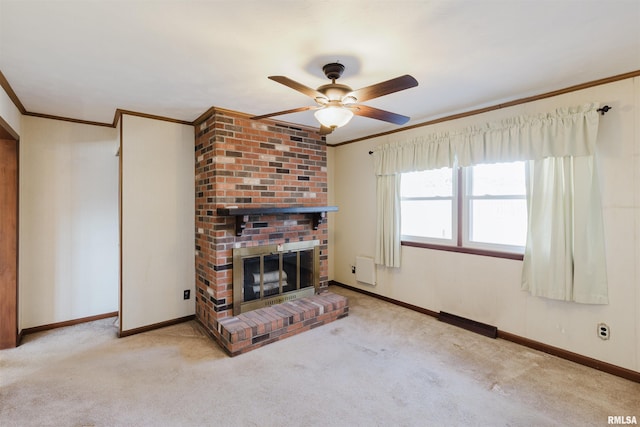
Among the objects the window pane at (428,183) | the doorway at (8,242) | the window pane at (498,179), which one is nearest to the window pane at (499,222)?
the window pane at (498,179)

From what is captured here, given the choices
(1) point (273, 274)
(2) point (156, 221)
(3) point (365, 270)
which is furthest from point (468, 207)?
(2) point (156, 221)

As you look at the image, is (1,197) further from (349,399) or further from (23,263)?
(349,399)

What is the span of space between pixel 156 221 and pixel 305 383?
2332 mm

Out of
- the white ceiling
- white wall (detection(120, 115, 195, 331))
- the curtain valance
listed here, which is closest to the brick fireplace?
white wall (detection(120, 115, 195, 331))

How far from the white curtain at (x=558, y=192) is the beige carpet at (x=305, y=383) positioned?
2.34 ft

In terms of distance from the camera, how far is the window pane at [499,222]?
9.84 feet

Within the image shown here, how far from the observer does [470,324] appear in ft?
10.8

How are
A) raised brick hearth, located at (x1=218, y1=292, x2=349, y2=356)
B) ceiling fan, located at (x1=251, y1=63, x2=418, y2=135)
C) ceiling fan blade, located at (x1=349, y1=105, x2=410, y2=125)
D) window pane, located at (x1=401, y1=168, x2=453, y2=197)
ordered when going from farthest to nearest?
1. window pane, located at (x1=401, y1=168, x2=453, y2=197)
2. raised brick hearth, located at (x1=218, y1=292, x2=349, y2=356)
3. ceiling fan blade, located at (x1=349, y1=105, x2=410, y2=125)
4. ceiling fan, located at (x1=251, y1=63, x2=418, y2=135)

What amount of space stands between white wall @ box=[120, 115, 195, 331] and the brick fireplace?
0.49ft

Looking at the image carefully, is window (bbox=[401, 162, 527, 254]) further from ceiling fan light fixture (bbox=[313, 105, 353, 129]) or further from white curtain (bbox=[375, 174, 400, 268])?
ceiling fan light fixture (bbox=[313, 105, 353, 129])

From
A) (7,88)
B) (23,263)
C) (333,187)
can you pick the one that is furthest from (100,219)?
(333,187)

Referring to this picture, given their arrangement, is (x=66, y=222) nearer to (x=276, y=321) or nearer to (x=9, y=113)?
(x=9, y=113)

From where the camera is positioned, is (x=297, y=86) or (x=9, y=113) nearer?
(x=297, y=86)

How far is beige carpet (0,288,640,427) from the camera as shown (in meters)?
1.98
